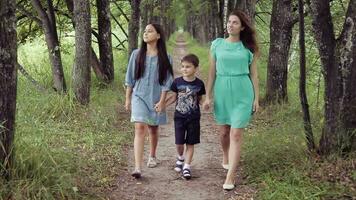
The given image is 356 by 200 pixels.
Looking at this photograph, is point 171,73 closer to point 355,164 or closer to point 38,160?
point 38,160

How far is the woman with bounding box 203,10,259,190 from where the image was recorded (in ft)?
19.2

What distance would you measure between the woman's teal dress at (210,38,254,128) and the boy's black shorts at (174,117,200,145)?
0.55 m

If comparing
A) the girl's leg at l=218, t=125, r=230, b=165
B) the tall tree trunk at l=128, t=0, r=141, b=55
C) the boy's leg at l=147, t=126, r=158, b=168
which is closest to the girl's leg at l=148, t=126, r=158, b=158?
the boy's leg at l=147, t=126, r=158, b=168

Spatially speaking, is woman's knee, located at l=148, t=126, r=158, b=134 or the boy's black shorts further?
woman's knee, located at l=148, t=126, r=158, b=134

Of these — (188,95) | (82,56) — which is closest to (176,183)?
(188,95)

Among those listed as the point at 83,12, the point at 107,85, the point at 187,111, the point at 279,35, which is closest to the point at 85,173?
the point at 187,111

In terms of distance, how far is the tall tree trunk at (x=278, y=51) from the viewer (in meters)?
10.2

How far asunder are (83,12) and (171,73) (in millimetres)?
3808

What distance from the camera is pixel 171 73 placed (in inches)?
249

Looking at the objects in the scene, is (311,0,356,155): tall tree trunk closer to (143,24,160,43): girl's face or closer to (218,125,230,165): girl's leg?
(218,125,230,165): girl's leg

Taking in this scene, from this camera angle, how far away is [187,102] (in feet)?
20.6

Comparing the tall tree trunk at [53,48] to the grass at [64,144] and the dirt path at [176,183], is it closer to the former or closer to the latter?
the grass at [64,144]

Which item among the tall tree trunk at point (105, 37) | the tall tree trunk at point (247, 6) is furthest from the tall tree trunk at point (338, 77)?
the tall tree trunk at point (105, 37)

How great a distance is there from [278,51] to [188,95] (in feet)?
16.0
